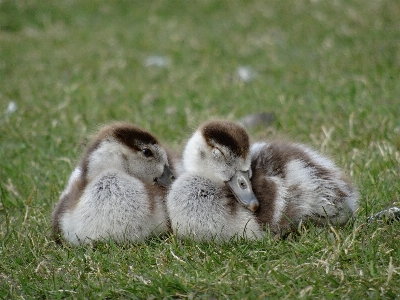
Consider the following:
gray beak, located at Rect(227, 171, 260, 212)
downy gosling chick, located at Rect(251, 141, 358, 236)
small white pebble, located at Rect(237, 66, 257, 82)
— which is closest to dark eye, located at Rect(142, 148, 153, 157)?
gray beak, located at Rect(227, 171, 260, 212)

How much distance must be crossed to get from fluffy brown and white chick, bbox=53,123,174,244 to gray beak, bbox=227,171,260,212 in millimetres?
510

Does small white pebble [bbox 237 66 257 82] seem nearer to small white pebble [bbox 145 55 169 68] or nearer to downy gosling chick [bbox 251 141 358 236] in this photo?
small white pebble [bbox 145 55 169 68]

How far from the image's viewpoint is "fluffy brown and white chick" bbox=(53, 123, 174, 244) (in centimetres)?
425

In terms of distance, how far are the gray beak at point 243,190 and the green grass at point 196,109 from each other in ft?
0.85

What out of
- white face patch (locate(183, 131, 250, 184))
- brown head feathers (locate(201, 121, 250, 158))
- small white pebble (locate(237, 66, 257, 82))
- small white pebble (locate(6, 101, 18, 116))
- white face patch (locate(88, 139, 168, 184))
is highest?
brown head feathers (locate(201, 121, 250, 158))

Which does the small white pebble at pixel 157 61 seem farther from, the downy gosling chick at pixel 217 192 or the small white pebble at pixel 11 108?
the downy gosling chick at pixel 217 192

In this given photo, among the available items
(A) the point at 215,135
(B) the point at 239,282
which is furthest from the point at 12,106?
(B) the point at 239,282

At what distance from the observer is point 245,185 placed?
4.18m

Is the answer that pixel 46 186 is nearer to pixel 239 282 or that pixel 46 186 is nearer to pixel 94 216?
pixel 94 216

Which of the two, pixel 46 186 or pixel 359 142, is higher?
pixel 359 142

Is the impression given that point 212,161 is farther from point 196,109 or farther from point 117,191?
point 196,109

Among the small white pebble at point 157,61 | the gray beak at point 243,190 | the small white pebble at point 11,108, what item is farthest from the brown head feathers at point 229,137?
the small white pebble at point 157,61

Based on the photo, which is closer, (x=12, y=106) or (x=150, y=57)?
(x=12, y=106)

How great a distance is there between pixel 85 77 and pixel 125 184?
5.22 meters
